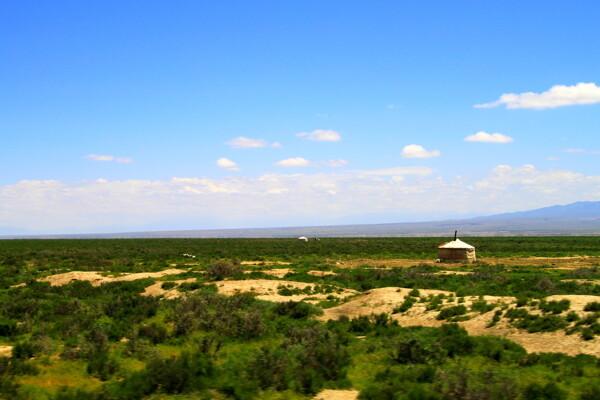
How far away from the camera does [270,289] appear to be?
26.2m

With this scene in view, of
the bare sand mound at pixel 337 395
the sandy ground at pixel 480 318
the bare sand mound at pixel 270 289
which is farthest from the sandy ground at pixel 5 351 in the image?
the bare sand mound at pixel 270 289

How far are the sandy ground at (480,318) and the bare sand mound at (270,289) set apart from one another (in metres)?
2.87

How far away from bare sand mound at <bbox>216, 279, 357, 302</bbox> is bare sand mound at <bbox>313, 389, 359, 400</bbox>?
12637mm

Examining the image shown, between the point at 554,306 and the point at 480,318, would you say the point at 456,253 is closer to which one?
the point at 480,318

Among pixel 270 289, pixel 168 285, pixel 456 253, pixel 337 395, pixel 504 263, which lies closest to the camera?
pixel 337 395

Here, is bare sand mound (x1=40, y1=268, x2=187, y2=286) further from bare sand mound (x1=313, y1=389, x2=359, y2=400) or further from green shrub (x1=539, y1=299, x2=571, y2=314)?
green shrub (x1=539, y1=299, x2=571, y2=314)

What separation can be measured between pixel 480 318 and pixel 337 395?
29.9 feet

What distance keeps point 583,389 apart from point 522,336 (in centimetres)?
493

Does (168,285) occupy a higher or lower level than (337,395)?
higher

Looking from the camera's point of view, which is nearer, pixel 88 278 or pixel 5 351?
pixel 5 351

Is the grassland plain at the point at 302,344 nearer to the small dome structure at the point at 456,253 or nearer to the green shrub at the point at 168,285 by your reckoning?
the green shrub at the point at 168,285

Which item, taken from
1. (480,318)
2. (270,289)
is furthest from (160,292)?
(480,318)

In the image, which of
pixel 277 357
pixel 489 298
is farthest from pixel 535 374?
pixel 489 298

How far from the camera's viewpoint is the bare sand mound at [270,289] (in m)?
24.6
